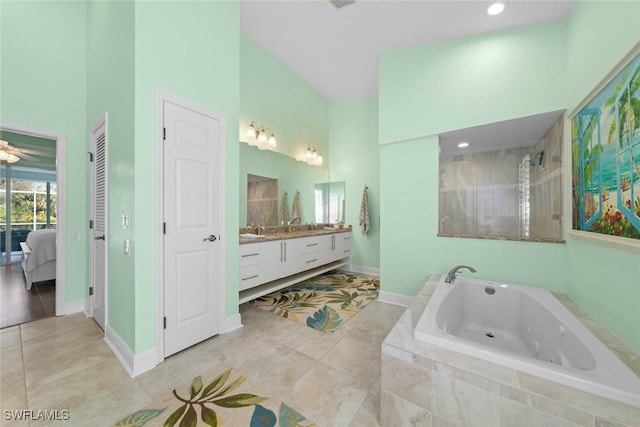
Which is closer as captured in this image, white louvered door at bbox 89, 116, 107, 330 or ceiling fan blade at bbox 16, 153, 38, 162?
white louvered door at bbox 89, 116, 107, 330

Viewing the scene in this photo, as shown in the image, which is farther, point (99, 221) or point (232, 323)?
point (99, 221)

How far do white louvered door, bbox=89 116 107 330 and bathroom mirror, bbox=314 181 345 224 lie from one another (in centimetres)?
315

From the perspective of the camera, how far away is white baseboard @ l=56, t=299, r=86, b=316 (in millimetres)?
2676

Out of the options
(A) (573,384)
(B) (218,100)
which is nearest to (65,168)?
(B) (218,100)

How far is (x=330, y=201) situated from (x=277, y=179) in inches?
54.4

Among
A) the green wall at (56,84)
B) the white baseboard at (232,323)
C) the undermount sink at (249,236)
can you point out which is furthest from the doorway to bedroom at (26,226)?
the white baseboard at (232,323)

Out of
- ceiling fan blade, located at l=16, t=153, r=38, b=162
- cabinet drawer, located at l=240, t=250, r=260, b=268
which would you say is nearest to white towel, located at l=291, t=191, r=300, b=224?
cabinet drawer, located at l=240, t=250, r=260, b=268

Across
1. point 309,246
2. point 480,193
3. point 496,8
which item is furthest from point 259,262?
point 496,8

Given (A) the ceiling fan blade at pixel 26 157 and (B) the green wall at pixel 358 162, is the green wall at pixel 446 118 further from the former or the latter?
(A) the ceiling fan blade at pixel 26 157

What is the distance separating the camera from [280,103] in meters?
3.75

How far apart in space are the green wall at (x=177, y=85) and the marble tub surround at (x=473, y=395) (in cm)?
172

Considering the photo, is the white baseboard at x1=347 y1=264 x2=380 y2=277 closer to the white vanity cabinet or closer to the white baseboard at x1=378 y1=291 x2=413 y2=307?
the white baseboard at x1=378 y1=291 x2=413 y2=307

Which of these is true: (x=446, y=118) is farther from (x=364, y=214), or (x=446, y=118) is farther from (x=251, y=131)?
(x=251, y=131)

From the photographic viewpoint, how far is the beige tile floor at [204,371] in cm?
141
